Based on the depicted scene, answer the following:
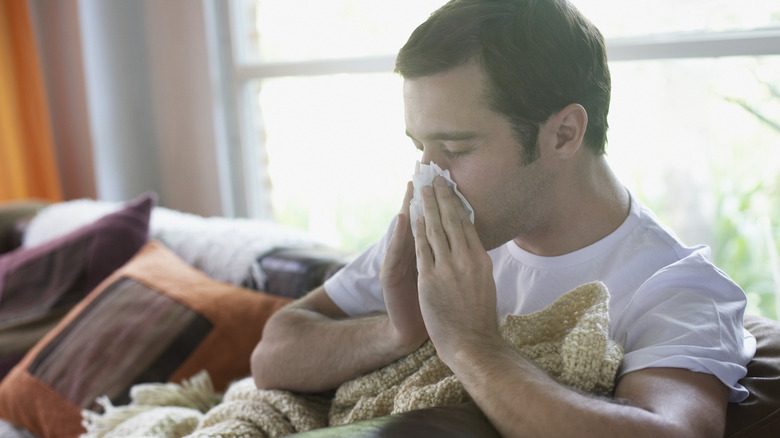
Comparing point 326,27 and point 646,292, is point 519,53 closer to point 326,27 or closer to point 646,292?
point 646,292

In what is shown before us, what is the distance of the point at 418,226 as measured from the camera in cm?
115

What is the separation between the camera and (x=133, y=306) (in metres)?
1.81

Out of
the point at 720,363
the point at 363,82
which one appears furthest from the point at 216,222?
the point at 720,363

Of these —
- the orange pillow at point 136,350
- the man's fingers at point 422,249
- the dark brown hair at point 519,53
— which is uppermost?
the dark brown hair at point 519,53

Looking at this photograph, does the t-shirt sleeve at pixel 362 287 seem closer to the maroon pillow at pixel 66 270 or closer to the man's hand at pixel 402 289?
the man's hand at pixel 402 289

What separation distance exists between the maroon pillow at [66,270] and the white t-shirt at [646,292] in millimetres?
987

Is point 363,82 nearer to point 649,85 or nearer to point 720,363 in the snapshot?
point 649,85

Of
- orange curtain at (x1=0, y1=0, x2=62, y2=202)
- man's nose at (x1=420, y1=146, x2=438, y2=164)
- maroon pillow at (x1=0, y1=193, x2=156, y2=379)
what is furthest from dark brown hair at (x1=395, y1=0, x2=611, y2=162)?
orange curtain at (x1=0, y1=0, x2=62, y2=202)

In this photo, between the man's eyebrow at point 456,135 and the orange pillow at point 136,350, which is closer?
the man's eyebrow at point 456,135

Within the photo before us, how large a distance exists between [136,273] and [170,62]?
1285 mm

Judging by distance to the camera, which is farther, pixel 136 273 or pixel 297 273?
pixel 136 273

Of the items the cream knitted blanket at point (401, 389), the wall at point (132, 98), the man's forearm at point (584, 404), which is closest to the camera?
the man's forearm at point (584, 404)

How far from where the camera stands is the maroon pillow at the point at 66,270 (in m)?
2.08

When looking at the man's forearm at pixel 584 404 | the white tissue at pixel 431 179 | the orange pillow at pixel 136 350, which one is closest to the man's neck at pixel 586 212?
the white tissue at pixel 431 179
